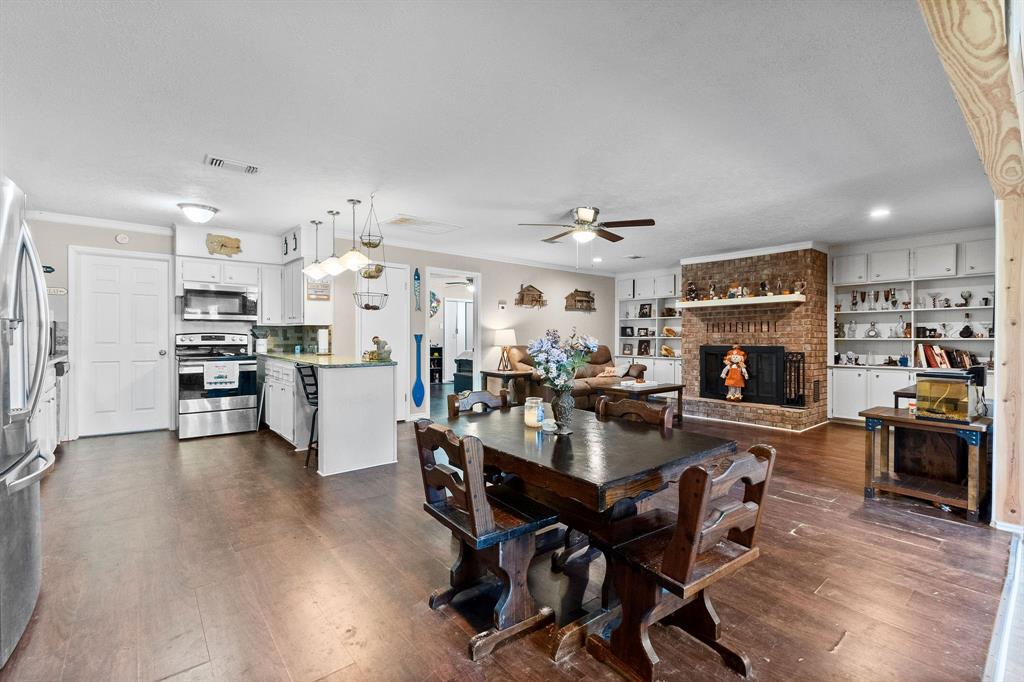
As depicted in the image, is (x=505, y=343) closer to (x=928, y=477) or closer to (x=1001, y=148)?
(x=928, y=477)

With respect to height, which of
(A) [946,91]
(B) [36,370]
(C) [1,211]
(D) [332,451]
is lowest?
(D) [332,451]

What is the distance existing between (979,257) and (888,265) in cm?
84

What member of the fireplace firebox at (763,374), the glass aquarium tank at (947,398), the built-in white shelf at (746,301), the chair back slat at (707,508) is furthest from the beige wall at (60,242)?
the fireplace firebox at (763,374)

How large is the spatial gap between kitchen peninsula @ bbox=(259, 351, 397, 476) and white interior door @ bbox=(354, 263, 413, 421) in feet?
5.54

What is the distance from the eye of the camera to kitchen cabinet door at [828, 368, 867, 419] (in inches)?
251

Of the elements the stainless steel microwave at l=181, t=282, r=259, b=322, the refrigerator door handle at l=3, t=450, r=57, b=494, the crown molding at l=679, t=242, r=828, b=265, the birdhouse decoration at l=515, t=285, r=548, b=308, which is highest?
the crown molding at l=679, t=242, r=828, b=265

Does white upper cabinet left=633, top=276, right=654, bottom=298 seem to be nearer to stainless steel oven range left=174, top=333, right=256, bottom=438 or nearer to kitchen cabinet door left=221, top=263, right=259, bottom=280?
kitchen cabinet door left=221, top=263, right=259, bottom=280

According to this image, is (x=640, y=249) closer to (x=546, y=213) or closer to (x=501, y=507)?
(x=546, y=213)

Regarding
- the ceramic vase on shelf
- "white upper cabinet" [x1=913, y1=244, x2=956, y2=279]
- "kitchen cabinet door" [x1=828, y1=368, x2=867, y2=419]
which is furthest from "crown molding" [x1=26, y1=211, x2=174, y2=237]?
"white upper cabinet" [x1=913, y1=244, x2=956, y2=279]

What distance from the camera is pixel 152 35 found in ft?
6.72

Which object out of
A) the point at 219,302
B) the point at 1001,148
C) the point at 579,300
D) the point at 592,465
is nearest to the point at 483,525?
the point at 592,465

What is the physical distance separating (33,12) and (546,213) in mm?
3801

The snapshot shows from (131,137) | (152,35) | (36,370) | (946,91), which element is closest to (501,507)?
(36,370)

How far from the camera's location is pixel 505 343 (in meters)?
7.69
